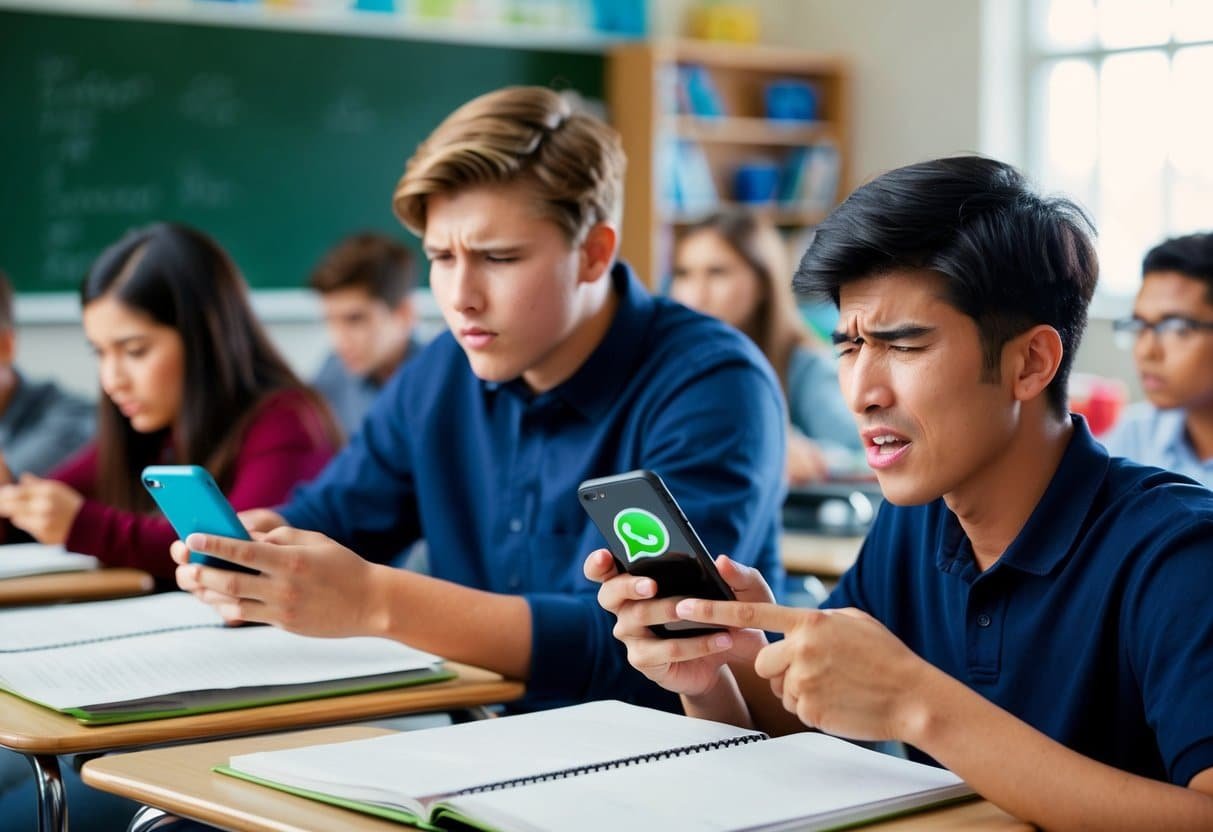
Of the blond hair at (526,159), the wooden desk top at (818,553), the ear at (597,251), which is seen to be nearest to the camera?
the blond hair at (526,159)

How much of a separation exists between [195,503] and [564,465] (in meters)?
0.62

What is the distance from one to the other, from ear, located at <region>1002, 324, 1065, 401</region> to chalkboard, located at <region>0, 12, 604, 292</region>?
4.18m

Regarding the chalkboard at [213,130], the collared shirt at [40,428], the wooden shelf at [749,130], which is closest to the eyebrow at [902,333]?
the collared shirt at [40,428]

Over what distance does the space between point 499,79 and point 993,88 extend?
90.7 inches

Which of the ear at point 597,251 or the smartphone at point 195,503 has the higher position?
the ear at point 597,251

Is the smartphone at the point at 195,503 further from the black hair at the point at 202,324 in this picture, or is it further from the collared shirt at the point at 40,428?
the collared shirt at the point at 40,428

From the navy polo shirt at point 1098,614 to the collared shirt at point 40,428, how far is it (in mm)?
2759

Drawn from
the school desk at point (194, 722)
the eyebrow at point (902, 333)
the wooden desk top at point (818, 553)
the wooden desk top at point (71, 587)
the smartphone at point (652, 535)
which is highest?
the eyebrow at point (902, 333)

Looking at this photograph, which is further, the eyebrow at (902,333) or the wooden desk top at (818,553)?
the wooden desk top at (818,553)

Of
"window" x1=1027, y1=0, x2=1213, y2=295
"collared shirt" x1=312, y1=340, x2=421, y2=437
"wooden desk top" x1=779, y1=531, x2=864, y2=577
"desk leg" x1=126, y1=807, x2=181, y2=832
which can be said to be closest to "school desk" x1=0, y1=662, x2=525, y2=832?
"desk leg" x1=126, y1=807, x2=181, y2=832

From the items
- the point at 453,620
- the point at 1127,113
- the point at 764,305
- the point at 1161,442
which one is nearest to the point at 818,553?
the point at 1161,442

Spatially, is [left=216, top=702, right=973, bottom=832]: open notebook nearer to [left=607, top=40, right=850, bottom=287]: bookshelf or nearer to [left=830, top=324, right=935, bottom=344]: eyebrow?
[left=830, top=324, right=935, bottom=344]: eyebrow

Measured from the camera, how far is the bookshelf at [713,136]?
7203 mm

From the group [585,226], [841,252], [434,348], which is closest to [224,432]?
[434,348]
